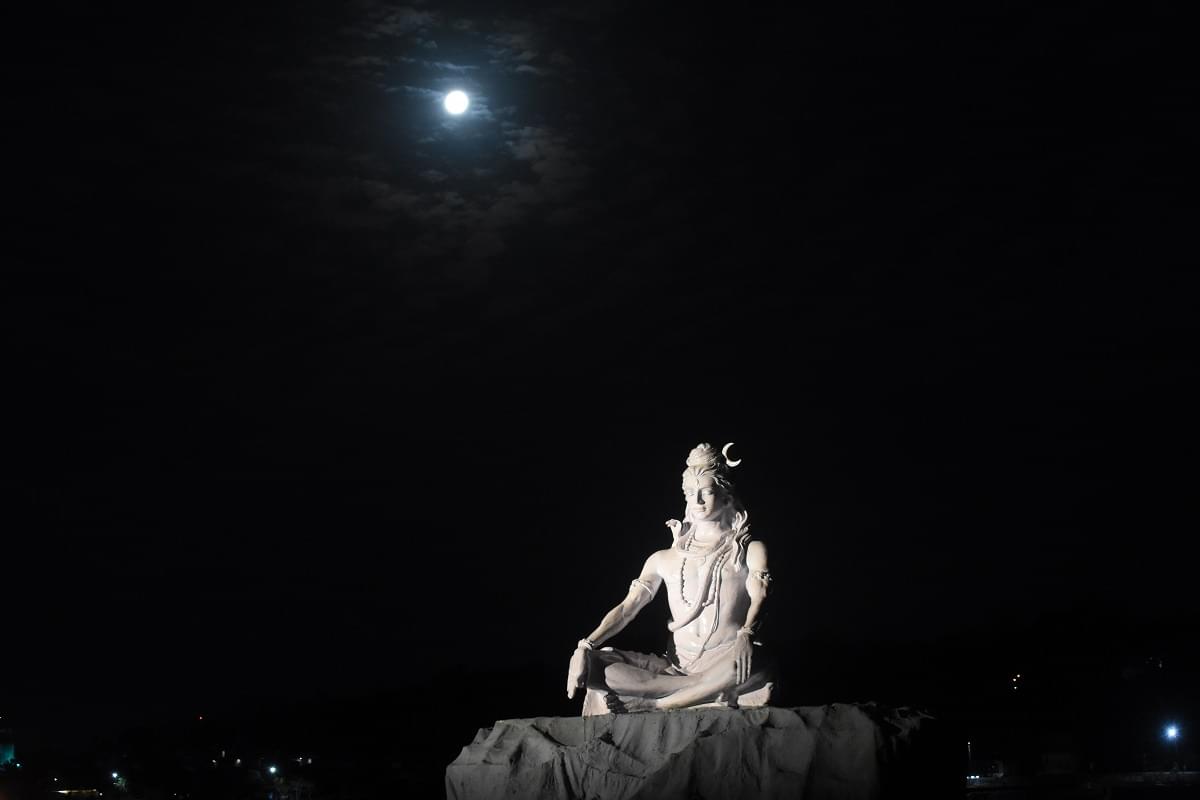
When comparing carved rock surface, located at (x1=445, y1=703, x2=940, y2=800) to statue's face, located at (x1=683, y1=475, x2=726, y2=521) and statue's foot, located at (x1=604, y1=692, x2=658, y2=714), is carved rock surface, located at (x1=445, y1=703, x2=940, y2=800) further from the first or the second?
statue's face, located at (x1=683, y1=475, x2=726, y2=521)

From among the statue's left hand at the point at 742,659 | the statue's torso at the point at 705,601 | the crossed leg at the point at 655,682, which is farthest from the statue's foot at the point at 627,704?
the statue's left hand at the point at 742,659

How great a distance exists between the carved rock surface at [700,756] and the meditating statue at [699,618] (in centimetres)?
50

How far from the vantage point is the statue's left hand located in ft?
45.5

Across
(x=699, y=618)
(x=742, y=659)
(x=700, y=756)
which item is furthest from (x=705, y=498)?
(x=700, y=756)

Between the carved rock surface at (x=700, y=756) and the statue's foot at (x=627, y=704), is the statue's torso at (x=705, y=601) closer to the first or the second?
the statue's foot at (x=627, y=704)

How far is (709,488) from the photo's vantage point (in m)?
15.3

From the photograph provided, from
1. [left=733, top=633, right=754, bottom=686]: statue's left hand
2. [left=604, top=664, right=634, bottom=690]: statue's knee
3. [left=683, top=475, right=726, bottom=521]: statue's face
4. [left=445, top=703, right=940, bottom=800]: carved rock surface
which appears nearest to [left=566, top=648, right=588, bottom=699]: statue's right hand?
[left=604, top=664, right=634, bottom=690]: statue's knee

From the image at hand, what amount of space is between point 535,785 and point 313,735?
20.8 metres

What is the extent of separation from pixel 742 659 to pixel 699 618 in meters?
1.30

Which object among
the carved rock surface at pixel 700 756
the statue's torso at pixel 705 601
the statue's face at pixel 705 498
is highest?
the statue's face at pixel 705 498

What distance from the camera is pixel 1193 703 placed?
30.2 metres

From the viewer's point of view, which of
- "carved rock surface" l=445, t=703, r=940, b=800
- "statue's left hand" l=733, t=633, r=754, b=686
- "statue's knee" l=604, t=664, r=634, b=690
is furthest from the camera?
"statue's knee" l=604, t=664, r=634, b=690

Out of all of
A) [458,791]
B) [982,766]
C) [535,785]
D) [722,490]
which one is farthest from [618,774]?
[982,766]

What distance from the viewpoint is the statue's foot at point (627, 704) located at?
1447 centimetres
